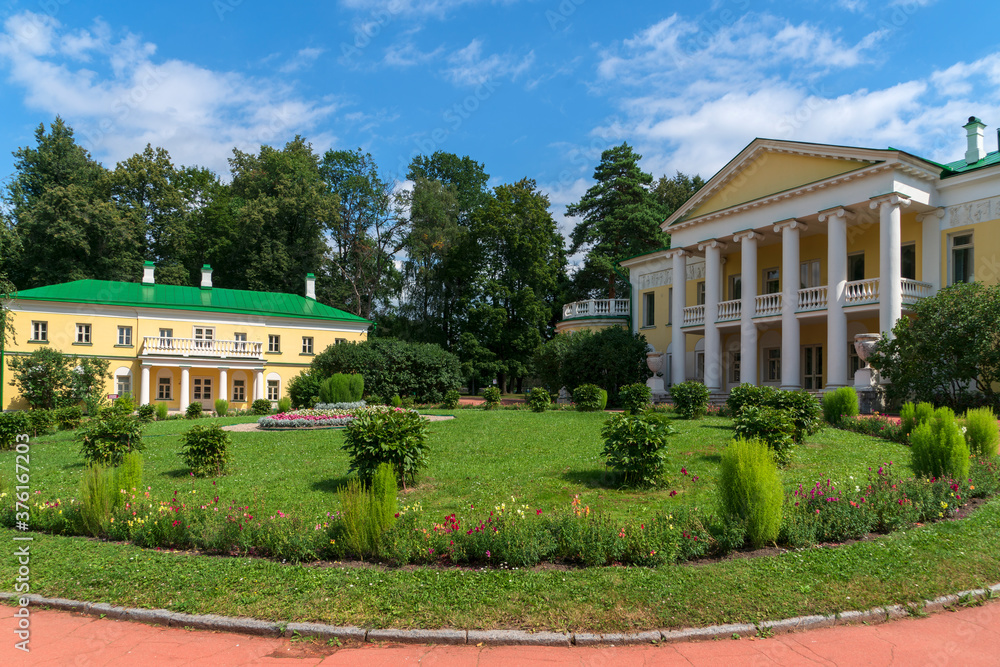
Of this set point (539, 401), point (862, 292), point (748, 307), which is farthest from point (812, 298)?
point (539, 401)

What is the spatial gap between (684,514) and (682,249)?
24919 mm

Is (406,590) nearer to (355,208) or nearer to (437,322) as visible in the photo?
(437,322)

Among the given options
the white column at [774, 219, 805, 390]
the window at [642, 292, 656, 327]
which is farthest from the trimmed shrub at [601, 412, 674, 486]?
the window at [642, 292, 656, 327]

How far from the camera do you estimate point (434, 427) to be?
58.2 ft

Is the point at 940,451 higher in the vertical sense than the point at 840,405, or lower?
lower

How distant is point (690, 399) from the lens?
58.9ft

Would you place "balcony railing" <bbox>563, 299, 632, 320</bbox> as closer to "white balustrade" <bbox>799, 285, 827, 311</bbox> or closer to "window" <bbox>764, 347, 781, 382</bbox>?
"window" <bbox>764, 347, 781, 382</bbox>

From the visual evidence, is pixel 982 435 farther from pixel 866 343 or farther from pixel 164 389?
pixel 164 389

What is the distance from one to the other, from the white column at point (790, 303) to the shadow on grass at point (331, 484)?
19.7m

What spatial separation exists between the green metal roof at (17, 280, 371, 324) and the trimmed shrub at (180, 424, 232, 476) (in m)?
30.4

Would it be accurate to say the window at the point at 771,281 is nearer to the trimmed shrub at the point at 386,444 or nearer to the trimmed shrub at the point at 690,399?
the trimmed shrub at the point at 690,399

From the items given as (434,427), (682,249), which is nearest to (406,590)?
(434,427)

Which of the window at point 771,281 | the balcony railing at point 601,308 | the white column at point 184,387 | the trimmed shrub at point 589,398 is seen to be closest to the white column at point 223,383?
the white column at point 184,387

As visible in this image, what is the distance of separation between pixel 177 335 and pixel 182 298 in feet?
8.68
